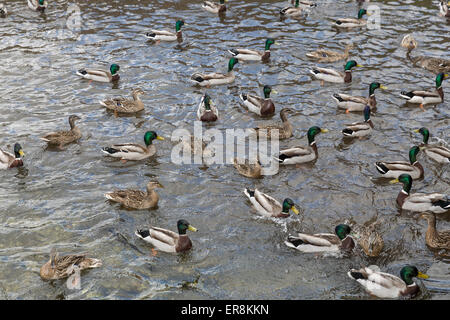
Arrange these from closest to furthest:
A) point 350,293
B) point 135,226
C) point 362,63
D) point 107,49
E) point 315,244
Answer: point 350,293, point 315,244, point 135,226, point 362,63, point 107,49

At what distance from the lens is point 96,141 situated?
14312mm

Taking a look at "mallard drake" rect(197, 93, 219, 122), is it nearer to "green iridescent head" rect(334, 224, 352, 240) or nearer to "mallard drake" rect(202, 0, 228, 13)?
"green iridescent head" rect(334, 224, 352, 240)

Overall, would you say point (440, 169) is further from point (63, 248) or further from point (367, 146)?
point (63, 248)

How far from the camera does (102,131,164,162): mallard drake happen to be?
43.6 ft

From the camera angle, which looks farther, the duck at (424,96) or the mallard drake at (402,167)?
the duck at (424,96)

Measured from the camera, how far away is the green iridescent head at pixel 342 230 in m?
10.3

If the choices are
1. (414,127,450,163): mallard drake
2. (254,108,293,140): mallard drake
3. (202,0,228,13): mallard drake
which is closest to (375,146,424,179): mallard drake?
(414,127,450,163): mallard drake

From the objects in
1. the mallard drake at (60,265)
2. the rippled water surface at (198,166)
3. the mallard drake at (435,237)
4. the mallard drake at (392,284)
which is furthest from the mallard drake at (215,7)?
the mallard drake at (392,284)

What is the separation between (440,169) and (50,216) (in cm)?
867

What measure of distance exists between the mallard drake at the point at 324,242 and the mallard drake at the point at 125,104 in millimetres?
6983

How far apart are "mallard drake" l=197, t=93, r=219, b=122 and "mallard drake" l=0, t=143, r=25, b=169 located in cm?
465

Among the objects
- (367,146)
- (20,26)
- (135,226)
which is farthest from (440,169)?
(20,26)

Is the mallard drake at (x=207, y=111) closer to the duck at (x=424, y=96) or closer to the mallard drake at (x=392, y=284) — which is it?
the duck at (x=424, y=96)

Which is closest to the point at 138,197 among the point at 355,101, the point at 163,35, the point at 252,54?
the point at 355,101
